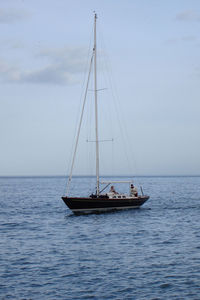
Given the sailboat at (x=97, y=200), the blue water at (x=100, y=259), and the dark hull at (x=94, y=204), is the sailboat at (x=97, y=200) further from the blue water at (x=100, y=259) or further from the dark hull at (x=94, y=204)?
the blue water at (x=100, y=259)

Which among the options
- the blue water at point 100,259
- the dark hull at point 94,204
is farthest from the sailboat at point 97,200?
the blue water at point 100,259

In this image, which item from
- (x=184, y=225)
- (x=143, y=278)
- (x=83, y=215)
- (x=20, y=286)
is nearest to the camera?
(x=20, y=286)

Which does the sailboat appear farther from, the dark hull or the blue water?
the blue water

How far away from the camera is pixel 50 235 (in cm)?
3216

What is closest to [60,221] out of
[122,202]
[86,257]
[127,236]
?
[122,202]

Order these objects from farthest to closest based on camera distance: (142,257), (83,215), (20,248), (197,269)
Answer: (83,215), (20,248), (142,257), (197,269)

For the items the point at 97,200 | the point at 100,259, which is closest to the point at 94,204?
the point at 97,200

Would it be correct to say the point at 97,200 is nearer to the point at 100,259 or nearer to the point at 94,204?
the point at 94,204

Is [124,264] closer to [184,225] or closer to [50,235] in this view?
[50,235]

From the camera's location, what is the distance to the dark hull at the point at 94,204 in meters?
42.7

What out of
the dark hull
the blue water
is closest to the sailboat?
the dark hull

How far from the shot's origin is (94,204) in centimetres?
4341

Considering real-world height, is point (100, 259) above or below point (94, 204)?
below

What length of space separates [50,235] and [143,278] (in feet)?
46.6
